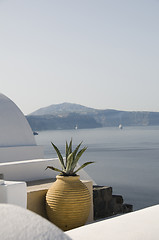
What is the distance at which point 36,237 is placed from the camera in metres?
1.08

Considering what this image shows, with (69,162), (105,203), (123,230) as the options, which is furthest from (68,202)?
(123,230)

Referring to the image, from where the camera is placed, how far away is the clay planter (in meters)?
5.25

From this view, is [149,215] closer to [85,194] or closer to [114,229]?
Result: [114,229]

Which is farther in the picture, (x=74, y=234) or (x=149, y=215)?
(x=149, y=215)

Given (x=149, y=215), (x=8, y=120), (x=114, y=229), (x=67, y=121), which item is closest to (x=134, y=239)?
(x=114, y=229)

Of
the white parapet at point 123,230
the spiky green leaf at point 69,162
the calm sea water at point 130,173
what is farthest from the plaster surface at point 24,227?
the calm sea water at point 130,173

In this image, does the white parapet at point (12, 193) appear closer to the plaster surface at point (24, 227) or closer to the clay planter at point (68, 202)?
the clay planter at point (68, 202)

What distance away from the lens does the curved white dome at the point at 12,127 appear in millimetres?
→ 10438

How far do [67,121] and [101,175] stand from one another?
85504mm

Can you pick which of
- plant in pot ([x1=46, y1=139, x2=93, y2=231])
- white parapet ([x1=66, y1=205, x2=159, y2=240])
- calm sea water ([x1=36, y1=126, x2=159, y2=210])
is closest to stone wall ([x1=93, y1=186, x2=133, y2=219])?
plant in pot ([x1=46, y1=139, x2=93, y2=231])

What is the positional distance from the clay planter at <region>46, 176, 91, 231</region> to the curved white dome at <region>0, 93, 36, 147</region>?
5.18 m

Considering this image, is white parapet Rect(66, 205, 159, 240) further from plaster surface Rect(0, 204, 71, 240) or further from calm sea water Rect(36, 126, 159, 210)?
calm sea water Rect(36, 126, 159, 210)

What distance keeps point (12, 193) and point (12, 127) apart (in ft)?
20.9

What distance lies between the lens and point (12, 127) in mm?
10680
